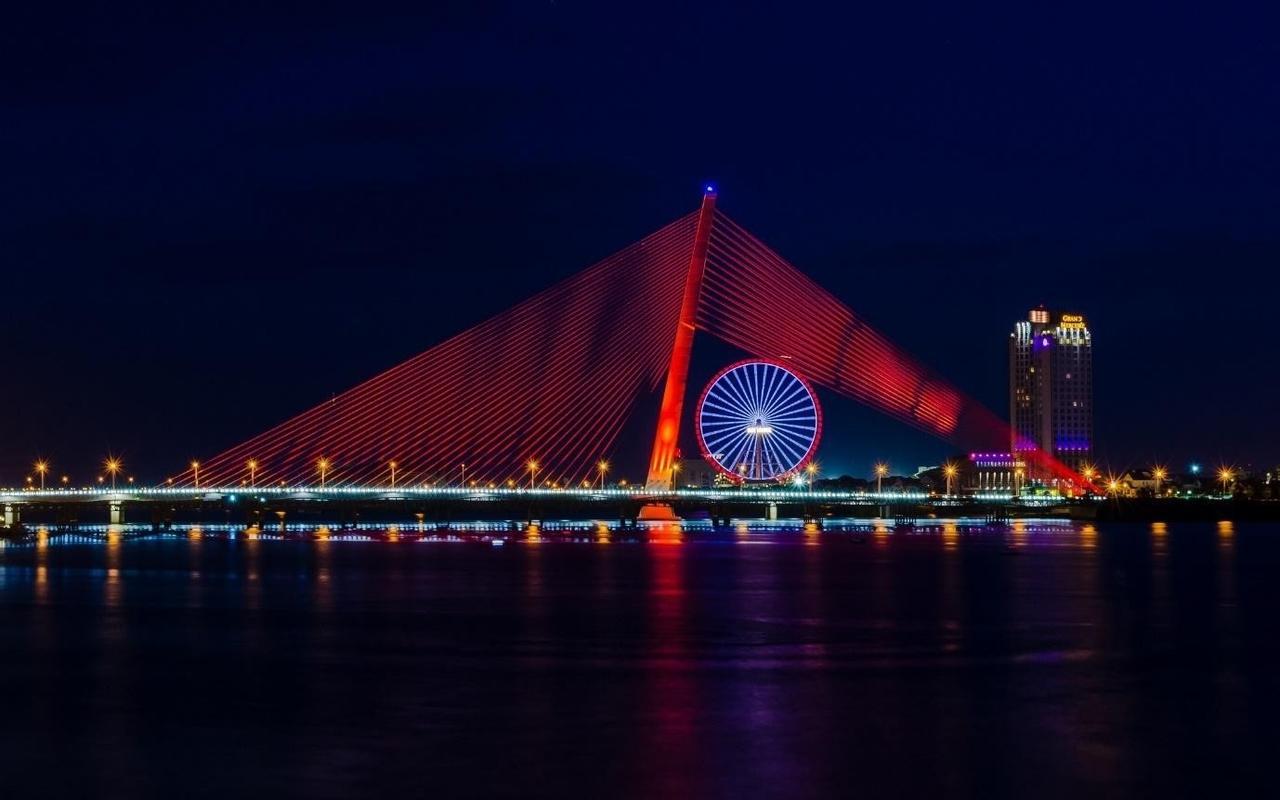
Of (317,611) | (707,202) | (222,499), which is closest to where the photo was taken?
(317,611)

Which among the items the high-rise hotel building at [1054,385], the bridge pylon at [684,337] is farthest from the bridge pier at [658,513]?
the high-rise hotel building at [1054,385]

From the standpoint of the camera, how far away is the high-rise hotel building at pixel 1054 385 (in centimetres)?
18412

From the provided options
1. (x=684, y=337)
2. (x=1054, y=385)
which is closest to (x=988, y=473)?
(x=1054, y=385)

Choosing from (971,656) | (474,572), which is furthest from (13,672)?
(474,572)

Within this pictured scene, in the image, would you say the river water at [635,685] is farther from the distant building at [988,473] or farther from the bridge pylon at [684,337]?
the distant building at [988,473]

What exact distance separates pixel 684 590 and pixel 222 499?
41.5 m

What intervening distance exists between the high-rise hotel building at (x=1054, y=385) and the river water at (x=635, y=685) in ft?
475

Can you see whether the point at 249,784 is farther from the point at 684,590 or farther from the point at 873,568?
the point at 873,568

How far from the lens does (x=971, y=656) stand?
77.7 ft

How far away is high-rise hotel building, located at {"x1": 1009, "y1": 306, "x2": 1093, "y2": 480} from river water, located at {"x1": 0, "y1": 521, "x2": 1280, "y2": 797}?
144757mm

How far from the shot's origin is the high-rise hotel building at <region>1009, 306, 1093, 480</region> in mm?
184125

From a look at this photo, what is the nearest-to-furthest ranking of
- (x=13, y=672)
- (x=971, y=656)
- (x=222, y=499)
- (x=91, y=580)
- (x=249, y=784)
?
(x=249, y=784) → (x=13, y=672) → (x=971, y=656) → (x=91, y=580) → (x=222, y=499)

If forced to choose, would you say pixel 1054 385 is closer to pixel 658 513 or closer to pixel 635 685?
pixel 658 513

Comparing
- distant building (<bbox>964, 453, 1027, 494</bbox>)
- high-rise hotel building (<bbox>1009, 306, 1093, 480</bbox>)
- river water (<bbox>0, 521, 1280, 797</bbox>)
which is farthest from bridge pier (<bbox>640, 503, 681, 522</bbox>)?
high-rise hotel building (<bbox>1009, 306, 1093, 480</bbox>)
